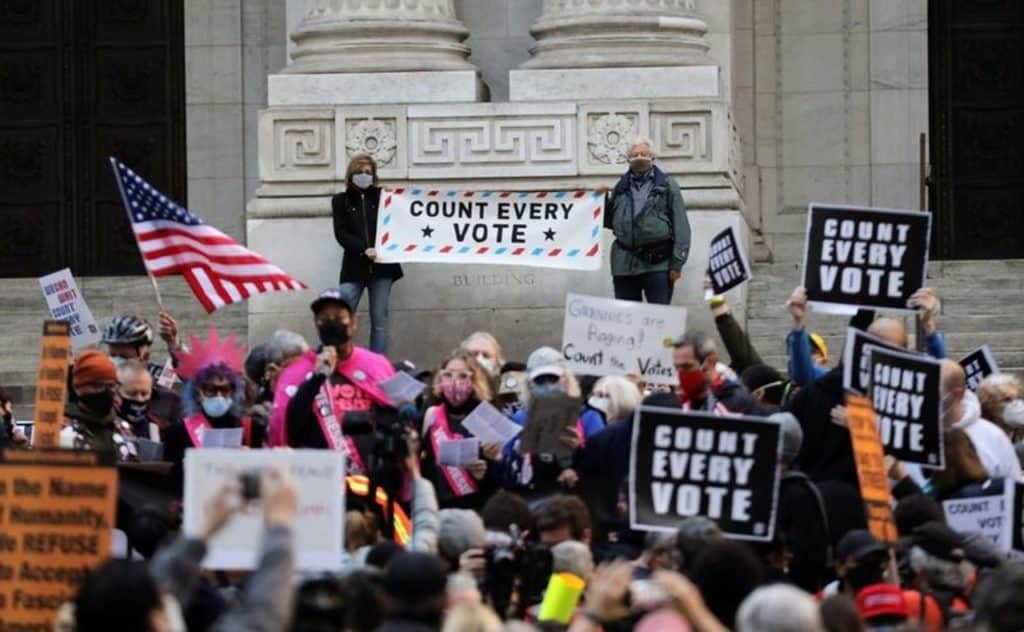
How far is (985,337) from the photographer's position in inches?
982

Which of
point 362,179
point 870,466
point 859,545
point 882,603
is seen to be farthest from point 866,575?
point 362,179

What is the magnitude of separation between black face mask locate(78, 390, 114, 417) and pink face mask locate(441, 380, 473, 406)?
1663mm

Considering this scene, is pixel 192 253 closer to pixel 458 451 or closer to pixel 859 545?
pixel 458 451

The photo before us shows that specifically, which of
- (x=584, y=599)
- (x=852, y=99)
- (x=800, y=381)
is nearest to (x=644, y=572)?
(x=584, y=599)

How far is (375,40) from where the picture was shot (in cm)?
2494

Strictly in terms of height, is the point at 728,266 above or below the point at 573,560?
above

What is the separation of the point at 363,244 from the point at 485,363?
5.55 meters

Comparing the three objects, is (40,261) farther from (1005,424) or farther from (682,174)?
(1005,424)

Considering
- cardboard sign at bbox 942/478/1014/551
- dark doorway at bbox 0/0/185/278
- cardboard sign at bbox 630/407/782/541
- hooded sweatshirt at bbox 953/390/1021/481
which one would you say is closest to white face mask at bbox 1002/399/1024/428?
hooded sweatshirt at bbox 953/390/1021/481

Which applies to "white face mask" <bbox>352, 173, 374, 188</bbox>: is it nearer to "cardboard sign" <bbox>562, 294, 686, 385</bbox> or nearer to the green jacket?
the green jacket

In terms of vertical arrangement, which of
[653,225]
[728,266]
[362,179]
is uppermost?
[362,179]

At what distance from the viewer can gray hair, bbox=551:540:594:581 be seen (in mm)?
13523

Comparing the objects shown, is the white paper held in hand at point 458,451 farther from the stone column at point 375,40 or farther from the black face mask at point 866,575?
the stone column at point 375,40

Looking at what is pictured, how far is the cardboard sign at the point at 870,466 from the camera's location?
14789 mm
